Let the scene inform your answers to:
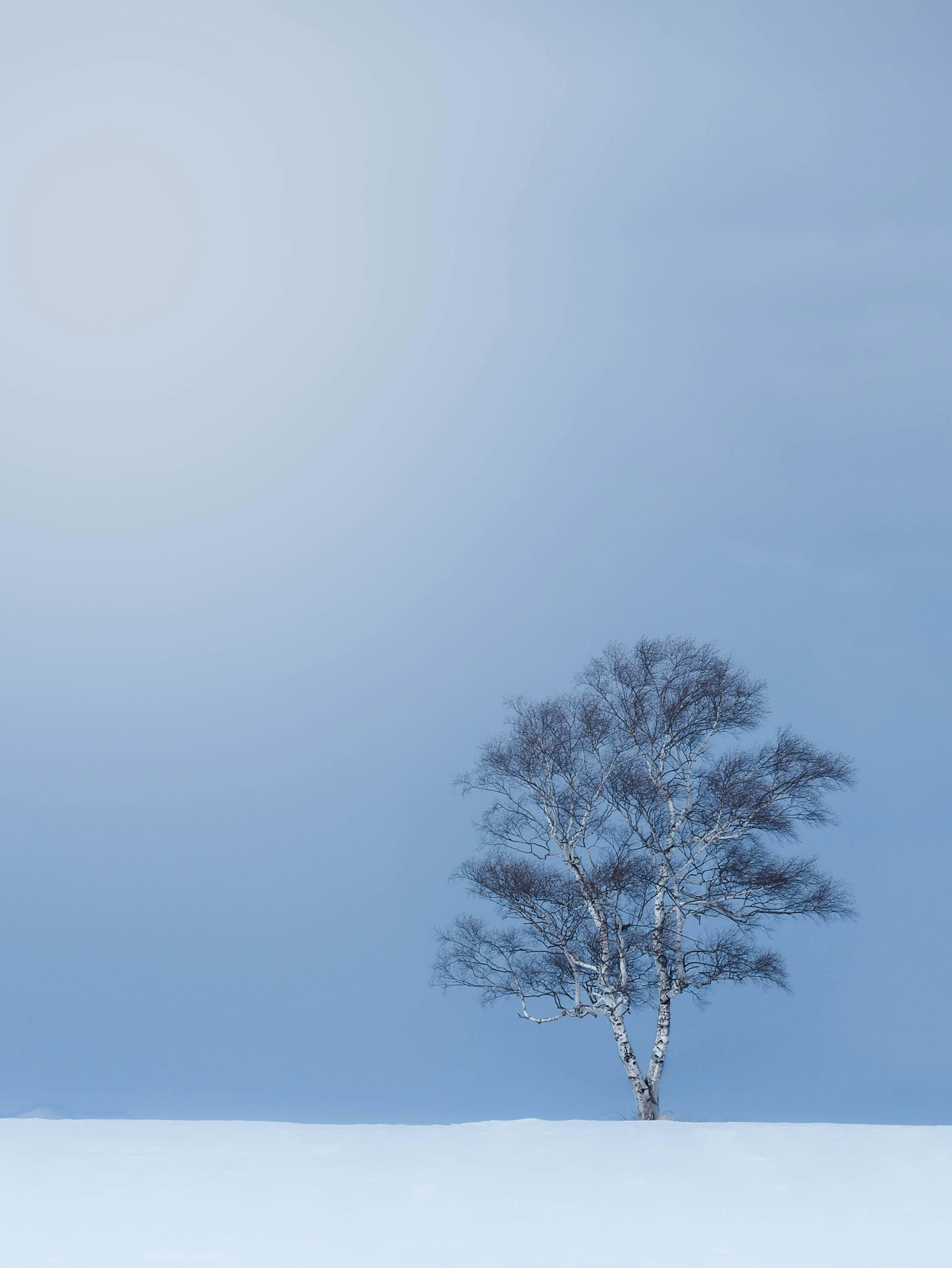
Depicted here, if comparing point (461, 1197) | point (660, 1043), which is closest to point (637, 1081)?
A: point (660, 1043)

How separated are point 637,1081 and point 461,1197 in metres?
7.94

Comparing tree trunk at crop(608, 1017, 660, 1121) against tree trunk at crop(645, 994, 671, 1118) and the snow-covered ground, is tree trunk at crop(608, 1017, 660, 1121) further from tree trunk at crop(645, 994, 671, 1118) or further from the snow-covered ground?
the snow-covered ground

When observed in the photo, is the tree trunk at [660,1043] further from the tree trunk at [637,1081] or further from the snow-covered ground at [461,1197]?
the snow-covered ground at [461,1197]

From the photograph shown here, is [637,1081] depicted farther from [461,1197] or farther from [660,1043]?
[461,1197]

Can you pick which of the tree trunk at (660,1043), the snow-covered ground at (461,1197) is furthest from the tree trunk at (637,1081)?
the snow-covered ground at (461,1197)

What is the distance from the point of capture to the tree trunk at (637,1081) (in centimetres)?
1647

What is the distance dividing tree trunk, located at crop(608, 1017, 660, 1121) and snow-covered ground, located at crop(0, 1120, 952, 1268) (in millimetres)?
4124

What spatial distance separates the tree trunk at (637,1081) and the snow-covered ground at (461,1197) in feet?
13.5

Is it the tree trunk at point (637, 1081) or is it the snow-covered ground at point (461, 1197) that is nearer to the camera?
the snow-covered ground at point (461, 1197)

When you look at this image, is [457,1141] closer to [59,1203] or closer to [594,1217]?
[594,1217]

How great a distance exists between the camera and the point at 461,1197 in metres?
9.40

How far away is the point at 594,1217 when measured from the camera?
29.2 feet

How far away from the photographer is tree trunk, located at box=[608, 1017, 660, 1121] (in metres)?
16.5

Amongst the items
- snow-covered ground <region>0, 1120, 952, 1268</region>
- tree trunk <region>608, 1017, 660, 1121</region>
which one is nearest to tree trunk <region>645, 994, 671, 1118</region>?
tree trunk <region>608, 1017, 660, 1121</region>
